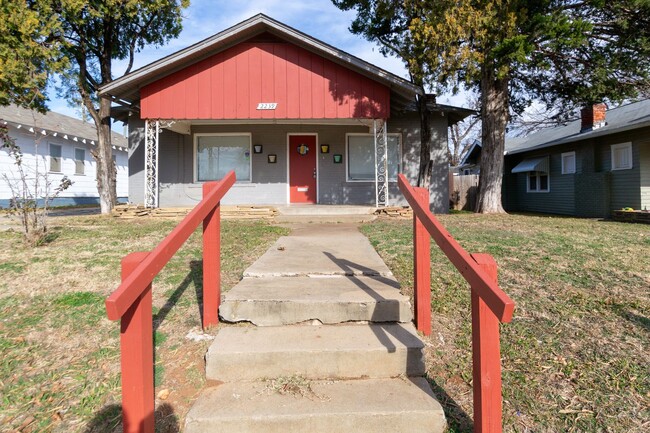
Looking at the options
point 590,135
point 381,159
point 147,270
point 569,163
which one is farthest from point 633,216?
point 147,270

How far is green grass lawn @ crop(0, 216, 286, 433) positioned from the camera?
232cm

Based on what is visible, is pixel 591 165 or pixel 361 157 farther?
pixel 591 165

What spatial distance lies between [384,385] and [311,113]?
29.3 feet

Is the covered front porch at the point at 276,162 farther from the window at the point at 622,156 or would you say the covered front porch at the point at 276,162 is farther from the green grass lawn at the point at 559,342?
the green grass lawn at the point at 559,342

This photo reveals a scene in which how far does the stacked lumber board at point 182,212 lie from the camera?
1007 cm

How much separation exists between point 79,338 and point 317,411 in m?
2.11

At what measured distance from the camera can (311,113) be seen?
34.4 ft

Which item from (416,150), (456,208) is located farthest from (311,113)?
(456,208)

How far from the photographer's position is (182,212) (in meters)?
10.1

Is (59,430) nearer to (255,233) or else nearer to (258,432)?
(258,432)

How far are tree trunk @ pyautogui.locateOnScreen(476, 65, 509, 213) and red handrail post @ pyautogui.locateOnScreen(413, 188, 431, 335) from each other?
1071 centimetres

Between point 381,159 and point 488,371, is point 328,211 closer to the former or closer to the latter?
point 381,159

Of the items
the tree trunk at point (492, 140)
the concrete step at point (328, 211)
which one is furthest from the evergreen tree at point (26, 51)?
the tree trunk at point (492, 140)

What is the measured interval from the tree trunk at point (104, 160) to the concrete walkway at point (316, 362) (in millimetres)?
10113
